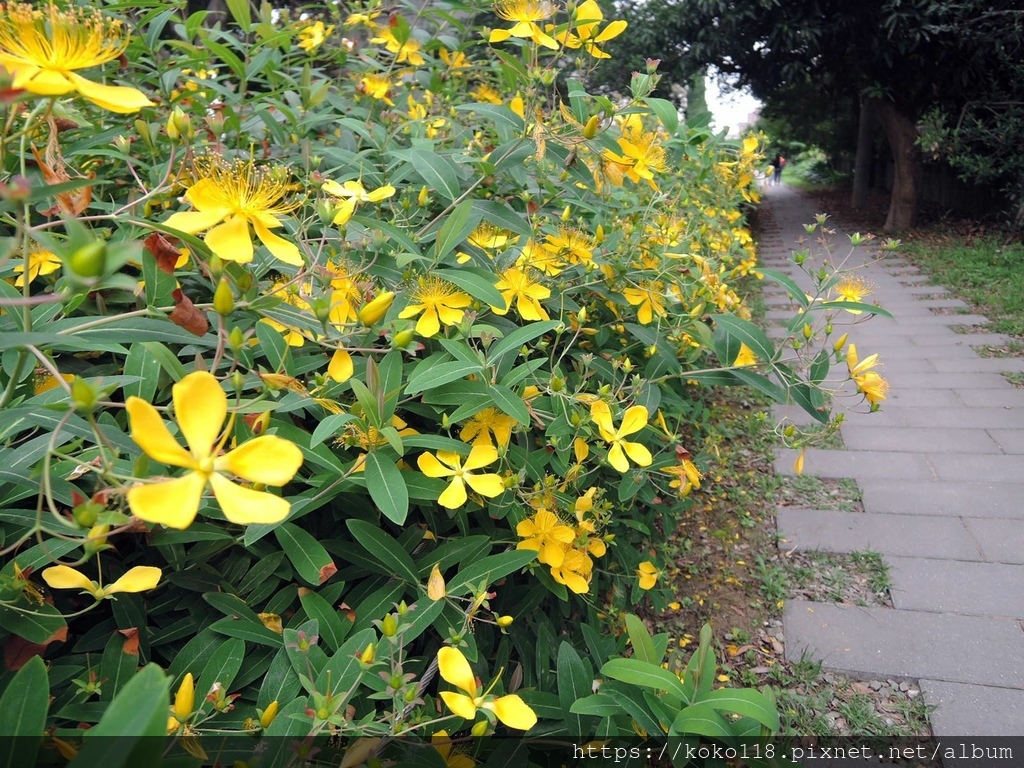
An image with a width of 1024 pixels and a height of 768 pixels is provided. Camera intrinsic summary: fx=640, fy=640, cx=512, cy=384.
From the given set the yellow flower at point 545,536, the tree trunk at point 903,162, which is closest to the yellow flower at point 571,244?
the yellow flower at point 545,536

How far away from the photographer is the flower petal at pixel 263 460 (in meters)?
0.59

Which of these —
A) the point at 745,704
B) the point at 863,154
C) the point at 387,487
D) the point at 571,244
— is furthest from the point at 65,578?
the point at 863,154

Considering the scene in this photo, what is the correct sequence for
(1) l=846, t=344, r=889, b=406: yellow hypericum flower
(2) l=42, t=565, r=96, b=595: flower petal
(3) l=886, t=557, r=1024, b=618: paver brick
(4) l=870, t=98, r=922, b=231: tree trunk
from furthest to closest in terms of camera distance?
(4) l=870, t=98, r=922, b=231: tree trunk < (3) l=886, t=557, r=1024, b=618: paver brick < (1) l=846, t=344, r=889, b=406: yellow hypericum flower < (2) l=42, t=565, r=96, b=595: flower petal

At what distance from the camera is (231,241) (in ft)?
2.56

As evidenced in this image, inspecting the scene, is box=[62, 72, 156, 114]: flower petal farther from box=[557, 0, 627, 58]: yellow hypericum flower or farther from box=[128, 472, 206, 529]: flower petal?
box=[557, 0, 627, 58]: yellow hypericum flower

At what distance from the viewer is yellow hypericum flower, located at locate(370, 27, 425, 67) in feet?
5.94

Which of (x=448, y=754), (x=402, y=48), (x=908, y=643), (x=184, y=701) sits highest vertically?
(x=402, y=48)

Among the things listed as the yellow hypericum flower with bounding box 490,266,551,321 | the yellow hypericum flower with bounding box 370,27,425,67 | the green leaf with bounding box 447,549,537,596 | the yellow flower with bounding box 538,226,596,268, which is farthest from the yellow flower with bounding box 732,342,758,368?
the yellow hypericum flower with bounding box 370,27,425,67

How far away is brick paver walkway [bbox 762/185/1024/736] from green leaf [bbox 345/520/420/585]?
1.43m

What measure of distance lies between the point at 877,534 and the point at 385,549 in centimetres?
210

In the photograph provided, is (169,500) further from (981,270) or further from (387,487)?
(981,270)

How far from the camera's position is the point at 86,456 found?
2.67ft

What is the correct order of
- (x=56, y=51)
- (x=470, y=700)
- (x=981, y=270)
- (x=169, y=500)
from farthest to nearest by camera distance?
(x=981, y=270) < (x=470, y=700) < (x=56, y=51) < (x=169, y=500)

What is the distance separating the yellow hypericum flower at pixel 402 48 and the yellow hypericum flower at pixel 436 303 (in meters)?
0.97
